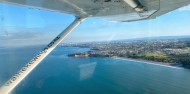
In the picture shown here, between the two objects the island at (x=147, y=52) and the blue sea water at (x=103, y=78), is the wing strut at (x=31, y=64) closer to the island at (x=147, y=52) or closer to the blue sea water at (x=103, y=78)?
the blue sea water at (x=103, y=78)

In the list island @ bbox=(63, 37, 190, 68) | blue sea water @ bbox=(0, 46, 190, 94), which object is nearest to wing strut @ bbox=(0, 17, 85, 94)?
blue sea water @ bbox=(0, 46, 190, 94)

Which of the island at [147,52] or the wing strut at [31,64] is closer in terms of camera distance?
the wing strut at [31,64]

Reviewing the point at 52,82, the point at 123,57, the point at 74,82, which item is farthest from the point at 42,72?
the point at 123,57

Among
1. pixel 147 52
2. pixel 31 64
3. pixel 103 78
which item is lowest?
pixel 103 78

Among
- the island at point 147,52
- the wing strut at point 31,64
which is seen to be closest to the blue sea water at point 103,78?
the island at point 147,52

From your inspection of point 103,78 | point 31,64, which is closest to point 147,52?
point 103,78

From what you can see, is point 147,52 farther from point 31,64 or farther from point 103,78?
point 31,64
